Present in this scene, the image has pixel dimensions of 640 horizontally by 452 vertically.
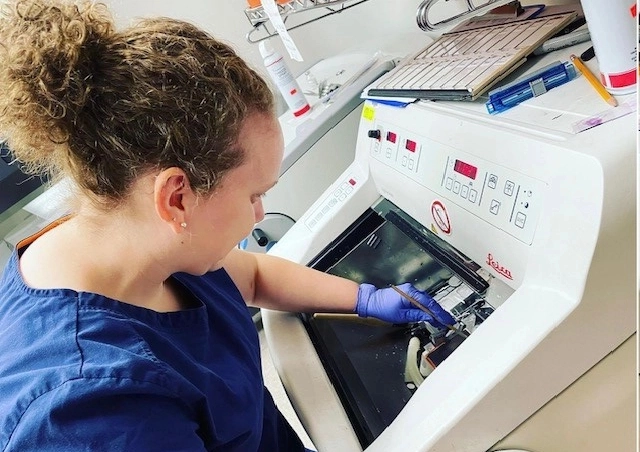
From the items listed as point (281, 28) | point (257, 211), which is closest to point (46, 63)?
point (257, 211)

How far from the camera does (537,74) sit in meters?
0.76

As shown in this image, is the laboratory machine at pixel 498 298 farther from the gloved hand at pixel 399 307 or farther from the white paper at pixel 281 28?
the white paper at pixel 281 28

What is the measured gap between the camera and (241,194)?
678 millimetres

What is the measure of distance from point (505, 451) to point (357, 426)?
24 cm

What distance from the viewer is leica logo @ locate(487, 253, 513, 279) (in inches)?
A: 28.3

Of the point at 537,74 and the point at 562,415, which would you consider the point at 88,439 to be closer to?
the point at 562,415

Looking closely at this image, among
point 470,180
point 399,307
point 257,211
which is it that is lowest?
point 399,307

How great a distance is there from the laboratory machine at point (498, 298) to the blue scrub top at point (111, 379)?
17 centimetres

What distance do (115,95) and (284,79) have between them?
0.88m

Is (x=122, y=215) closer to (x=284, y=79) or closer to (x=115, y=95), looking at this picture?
(x=115, y=95)

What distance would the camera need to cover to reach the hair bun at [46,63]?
0.58 metres

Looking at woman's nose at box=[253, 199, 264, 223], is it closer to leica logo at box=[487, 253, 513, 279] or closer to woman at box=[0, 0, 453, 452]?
woman at box=[0, 0, 453, 452]

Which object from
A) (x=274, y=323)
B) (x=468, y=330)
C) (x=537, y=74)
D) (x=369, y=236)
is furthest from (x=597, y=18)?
(x=274, y=323)

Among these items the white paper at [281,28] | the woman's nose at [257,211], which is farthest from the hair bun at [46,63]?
the white paper at [281,28]
